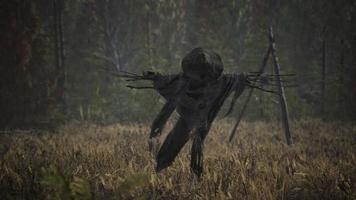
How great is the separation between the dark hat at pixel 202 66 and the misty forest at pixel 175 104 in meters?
0.02

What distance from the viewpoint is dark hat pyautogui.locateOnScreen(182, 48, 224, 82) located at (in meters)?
4.56

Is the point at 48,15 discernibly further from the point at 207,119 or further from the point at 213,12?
the point at 207,119

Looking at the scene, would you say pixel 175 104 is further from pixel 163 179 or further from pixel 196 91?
pixel 163 179

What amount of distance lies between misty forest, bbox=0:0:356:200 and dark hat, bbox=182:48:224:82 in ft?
0.06

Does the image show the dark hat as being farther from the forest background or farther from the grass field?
the forest background

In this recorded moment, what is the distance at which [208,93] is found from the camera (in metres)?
4.73

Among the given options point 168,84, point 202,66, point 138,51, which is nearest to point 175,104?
point 168,84

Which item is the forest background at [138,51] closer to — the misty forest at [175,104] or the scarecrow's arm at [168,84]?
the misty forest at [175,104]

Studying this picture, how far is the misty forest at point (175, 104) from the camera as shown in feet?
15.4

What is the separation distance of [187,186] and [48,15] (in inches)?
734

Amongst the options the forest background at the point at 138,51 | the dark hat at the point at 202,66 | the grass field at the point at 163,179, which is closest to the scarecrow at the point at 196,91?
the dark hat at the point at 202,66

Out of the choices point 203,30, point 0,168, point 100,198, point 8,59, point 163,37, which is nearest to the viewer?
point 100,198

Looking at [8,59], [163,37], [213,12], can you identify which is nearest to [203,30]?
[213,12]

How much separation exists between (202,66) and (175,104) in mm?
655
